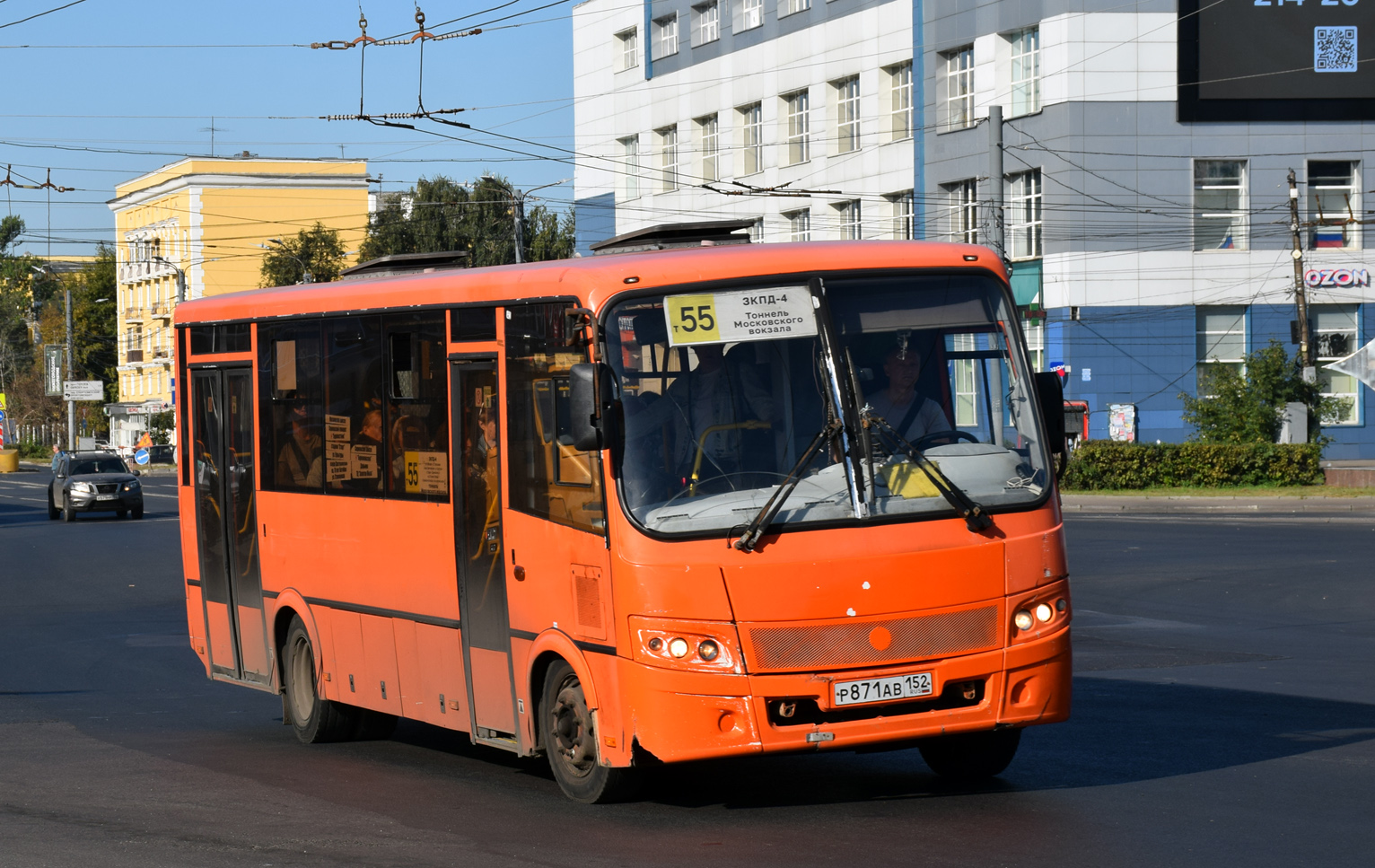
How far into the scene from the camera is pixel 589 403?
7.69 metres

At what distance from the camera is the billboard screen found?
48.4 m

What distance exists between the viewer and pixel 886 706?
7.85 meters

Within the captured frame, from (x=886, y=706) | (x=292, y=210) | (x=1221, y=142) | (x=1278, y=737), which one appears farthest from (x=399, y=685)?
(x=292, y=210)

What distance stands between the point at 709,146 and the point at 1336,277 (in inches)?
845

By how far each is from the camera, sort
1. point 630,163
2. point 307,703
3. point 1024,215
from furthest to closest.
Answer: point 630,163 → point 1024,215 → point 307,703

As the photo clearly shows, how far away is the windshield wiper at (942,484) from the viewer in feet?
26.2

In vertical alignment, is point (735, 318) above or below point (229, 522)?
above

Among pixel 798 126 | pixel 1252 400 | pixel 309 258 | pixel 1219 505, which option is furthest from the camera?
pixel 309 258

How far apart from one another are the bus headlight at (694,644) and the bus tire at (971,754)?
5.00 ft

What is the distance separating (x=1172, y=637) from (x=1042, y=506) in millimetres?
8299

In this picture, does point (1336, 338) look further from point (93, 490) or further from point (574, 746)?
point (574, 746)

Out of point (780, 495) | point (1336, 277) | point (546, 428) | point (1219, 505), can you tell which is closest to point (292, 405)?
point (546, 428)

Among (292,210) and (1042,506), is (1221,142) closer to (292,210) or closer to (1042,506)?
(1042,506)

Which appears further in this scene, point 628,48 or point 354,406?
point 628,48
